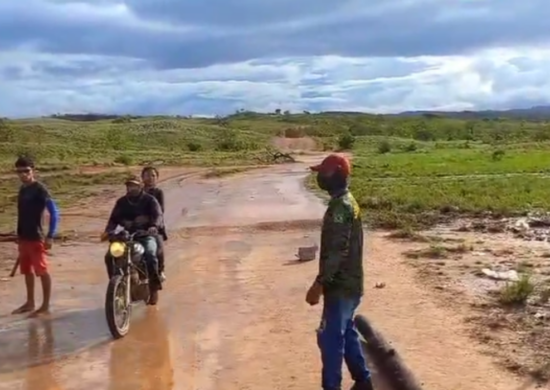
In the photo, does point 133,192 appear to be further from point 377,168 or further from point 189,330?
point 377,168

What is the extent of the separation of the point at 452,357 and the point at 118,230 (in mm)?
3822

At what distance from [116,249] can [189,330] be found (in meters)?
1.20

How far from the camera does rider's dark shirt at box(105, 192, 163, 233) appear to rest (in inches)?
391

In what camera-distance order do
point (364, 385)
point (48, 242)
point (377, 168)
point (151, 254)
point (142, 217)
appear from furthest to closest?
point (377, 168) → point (142, 217) → point (151, 254) → point (48, 242) → point (364, 385)

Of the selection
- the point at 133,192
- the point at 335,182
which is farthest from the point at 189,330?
the point at 335,182

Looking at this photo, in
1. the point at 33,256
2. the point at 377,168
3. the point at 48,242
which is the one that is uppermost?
the point at 48,242

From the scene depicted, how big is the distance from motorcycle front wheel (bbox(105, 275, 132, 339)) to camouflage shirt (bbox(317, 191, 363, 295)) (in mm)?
3103

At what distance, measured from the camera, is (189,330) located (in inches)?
370

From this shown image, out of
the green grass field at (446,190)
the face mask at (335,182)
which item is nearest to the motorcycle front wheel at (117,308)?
the face mask at (335,182)

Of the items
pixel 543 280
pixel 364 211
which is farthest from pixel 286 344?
pixel 364 211

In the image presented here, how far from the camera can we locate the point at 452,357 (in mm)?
8086

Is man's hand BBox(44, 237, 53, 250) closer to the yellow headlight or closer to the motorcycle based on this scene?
the motorcycle

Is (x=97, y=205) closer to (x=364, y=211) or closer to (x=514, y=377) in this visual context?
(x=364, y=211)

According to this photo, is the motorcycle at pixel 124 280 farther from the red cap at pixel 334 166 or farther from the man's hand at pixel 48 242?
the red cap at pixel 334 166
